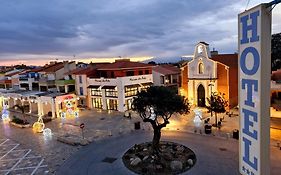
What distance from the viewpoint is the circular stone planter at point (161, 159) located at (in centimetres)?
1764

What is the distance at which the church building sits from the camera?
3778 centimetres

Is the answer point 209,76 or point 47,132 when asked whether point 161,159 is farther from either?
point 209,76

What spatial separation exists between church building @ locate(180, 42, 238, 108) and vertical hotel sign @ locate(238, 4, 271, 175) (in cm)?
2989

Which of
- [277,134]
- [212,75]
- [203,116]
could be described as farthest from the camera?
[212,75]

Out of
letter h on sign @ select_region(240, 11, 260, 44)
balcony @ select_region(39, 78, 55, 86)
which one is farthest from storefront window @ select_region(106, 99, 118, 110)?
letter h on sign @ select_region(240, 11, 260, 44)

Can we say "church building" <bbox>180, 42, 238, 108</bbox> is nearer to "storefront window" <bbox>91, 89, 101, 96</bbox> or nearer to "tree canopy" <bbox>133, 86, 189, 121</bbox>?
"storefront window" <bbox>91, 89, 101, 96</bbox>

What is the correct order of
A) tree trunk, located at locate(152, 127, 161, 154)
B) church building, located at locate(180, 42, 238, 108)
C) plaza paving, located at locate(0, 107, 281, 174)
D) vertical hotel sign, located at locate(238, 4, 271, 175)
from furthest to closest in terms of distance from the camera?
church building, located at locate(180, 42, 238, 108)
plaza paving, located at locate(0, 107, 281, 174)
tree trunk, located at locate(152, 127, 161, 154)
vertical hotel sign, located at locate(238, 4, 271, 175)

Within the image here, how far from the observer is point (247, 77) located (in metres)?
8.59

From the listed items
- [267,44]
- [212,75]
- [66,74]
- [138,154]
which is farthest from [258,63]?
[66,74]

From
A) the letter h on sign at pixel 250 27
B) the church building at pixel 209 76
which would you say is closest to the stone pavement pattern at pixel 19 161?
the letter h on sign at pixel 250 27

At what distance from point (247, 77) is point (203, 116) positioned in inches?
1051

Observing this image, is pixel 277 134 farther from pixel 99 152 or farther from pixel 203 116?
pixel 99 152

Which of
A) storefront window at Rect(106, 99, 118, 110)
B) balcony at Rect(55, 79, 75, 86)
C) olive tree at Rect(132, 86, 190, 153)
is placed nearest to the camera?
olive tree at Rect(132, 86, 190, 153)

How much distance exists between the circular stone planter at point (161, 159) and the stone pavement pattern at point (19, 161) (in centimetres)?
694
